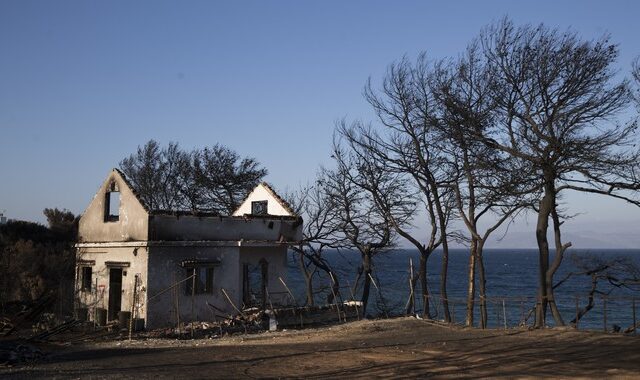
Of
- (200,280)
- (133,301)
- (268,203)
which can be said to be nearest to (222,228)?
(200,280)

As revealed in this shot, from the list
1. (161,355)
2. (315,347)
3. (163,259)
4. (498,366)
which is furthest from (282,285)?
(498,366)

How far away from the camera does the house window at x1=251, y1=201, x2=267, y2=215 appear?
3527cm

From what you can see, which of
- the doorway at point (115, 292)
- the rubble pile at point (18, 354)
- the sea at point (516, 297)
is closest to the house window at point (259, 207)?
the sea at point (516, 297)

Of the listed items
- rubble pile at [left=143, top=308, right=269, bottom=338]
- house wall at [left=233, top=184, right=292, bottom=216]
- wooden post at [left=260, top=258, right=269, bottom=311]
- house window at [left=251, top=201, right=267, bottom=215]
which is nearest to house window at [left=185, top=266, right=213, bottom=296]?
rubble pile at [left=143, top=308, right=269, bottom=338]

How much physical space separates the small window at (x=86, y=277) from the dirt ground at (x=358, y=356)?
7.87m

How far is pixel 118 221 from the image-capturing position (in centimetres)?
2773

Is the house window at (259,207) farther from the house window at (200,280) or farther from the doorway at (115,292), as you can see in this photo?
the doorway at (115,292)

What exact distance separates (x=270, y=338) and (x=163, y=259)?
18.2 ft

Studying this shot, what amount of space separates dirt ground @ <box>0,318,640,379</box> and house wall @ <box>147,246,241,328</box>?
3.32 metres

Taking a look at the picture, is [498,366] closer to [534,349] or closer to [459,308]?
[534,349]

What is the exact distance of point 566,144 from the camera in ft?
83.3

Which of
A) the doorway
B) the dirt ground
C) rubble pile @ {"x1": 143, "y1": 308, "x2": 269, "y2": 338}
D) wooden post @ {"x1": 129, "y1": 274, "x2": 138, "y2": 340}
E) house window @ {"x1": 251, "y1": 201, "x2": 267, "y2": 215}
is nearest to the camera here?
the dirt ground

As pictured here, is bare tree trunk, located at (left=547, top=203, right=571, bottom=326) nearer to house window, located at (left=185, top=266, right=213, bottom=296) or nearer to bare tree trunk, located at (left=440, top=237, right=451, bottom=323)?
bare tree trunk, located at (left=440, top=237, right=451, bottom=323)

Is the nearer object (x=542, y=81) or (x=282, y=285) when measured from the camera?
(x=542, y=81)
